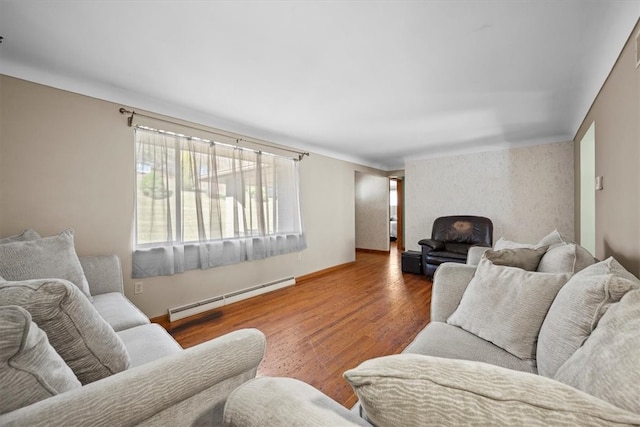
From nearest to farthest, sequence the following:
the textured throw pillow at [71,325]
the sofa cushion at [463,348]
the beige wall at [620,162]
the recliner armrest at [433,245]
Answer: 1. the textured throw pillow at [71,325]
2. the sofa cushion at [463,348]
3. the beige wall at [620,162]
4. the recliner armrest at [433,245]

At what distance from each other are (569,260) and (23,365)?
216cm

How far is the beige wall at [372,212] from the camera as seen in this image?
6.82 m

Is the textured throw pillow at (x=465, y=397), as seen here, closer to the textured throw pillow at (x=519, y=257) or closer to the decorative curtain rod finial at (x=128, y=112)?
the textured throw pillow at (x=519, y=257)

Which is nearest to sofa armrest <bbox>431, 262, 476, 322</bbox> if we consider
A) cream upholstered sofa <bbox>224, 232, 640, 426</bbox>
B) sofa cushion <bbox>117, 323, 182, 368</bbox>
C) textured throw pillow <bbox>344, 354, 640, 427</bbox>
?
cream upholstered sofa <bbox>224, 232, 640, 426</bbox>

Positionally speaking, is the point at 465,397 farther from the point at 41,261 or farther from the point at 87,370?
the point at 41,261

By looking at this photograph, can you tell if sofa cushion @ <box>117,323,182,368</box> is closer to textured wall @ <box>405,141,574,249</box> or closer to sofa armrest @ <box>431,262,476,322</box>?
sofa armrest @ <box>431,262,476,322</box>

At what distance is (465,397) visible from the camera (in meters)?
0.40

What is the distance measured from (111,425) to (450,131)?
442 cm

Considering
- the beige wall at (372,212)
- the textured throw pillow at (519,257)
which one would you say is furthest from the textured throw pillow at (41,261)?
the beige wall at (372,212)

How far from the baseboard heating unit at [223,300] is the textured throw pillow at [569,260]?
3057 mm

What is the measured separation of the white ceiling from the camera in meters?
1.53

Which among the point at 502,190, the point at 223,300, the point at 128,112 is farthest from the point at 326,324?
the point at 502,190

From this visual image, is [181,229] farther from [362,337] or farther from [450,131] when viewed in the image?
[450,131]

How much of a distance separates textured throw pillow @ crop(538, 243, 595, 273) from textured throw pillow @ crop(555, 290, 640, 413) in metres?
0.71
